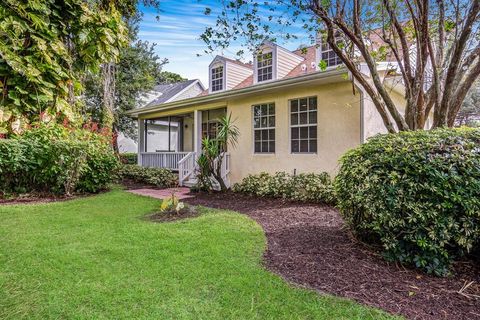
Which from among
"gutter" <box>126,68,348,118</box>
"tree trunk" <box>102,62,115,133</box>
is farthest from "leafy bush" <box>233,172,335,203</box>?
"tree trunk" <box>102,62,115,133</box>

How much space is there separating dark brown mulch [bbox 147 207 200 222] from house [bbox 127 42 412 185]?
3629 mm

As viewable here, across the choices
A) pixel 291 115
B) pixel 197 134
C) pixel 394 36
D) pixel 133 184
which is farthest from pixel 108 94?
pixel 394 36

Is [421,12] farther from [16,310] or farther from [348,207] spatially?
[16,310]

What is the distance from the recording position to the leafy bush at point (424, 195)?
326 cm

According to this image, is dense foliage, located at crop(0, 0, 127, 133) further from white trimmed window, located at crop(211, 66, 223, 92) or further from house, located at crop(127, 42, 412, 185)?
white trimmed window, located at crop(211, 66, 223, 92)

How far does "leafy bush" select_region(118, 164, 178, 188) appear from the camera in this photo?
37.1ft

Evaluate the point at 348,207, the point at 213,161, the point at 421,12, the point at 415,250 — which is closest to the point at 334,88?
the point at 421,12

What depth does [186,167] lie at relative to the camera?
1166 cm

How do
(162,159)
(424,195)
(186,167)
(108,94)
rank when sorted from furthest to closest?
(108,94) → (162,159) → (186,167) → (424,195)

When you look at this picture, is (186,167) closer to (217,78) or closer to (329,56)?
(217,78)

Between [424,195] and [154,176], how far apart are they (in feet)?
32.3

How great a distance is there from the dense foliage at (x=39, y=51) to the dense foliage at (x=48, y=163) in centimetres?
753

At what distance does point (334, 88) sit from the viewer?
7934 millimetres

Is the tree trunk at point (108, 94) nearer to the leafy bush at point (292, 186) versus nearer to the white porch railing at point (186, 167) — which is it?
the white porch railing at point (186, 167)
